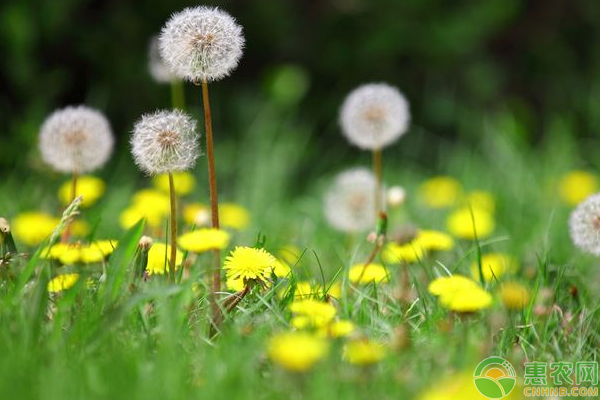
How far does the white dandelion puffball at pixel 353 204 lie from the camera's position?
3.14 meters

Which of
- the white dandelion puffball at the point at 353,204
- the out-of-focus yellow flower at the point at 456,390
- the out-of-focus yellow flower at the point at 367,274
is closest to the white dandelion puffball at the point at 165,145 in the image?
the out-of-focus yellow flower at the point at 367,274

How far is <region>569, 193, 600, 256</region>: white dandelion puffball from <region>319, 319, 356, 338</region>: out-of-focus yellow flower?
83 centimetres

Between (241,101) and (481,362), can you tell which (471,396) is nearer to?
(481,362)

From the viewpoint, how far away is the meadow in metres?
1.62

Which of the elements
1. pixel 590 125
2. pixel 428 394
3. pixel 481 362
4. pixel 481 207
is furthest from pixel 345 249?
pixel 590 125

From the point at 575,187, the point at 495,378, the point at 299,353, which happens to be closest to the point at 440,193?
the point at 575,187

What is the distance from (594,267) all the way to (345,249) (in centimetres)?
87

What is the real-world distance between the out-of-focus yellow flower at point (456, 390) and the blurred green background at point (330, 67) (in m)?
2.80

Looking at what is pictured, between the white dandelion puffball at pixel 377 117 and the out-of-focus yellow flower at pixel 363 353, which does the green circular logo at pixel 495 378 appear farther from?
the white dandelion puffball at pixel 377 117

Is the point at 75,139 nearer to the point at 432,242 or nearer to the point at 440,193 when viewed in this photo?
the point at 432,242

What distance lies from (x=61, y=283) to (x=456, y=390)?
1.02 m

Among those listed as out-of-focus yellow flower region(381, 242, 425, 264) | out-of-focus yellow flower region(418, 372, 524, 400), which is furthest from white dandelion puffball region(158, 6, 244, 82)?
out-of-focus yellow flower region(418, 372, 524, 400)

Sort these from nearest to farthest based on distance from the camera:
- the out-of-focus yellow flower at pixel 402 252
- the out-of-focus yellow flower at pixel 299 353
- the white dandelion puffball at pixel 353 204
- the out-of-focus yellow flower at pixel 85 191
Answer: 1. the out-of-focus yellow flower at pixel 299 353
2. the out-of-focus yellow flower at pixel 402 252
3. the white dandelion puffball at pixel 353 204
4. the out-of-focus yellow flower at pixel 85 191

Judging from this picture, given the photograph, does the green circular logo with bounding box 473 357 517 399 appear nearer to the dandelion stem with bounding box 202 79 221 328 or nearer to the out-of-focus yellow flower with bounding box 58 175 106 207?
the dandelion stem with bounding box 202 79 221 328
